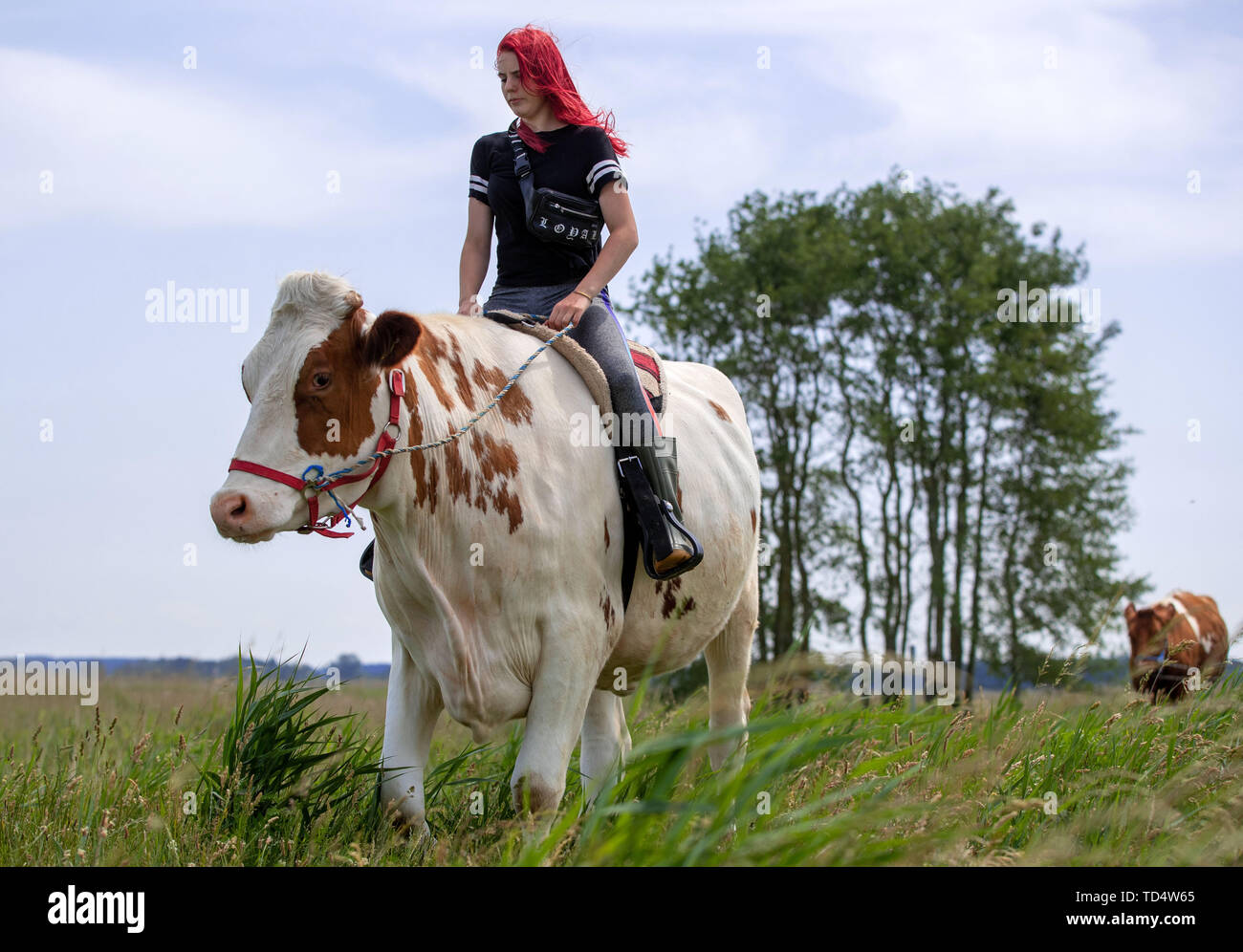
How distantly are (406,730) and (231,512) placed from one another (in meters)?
1.44

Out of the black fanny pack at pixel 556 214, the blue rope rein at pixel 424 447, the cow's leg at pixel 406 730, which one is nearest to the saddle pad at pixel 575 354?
the blue rope rein at pixel 424 447

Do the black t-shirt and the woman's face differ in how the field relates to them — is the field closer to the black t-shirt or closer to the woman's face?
the black t-shirt

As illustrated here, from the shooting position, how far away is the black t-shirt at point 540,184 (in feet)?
17.1

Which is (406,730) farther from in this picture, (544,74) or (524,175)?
(544,74)

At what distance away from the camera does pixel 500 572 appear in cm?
446

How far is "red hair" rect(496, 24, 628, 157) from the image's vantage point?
17.0 ft

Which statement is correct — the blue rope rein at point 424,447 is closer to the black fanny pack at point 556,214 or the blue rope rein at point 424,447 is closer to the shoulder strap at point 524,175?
the black fanny pack at point 556,214

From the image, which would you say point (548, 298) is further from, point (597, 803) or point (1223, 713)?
point (1223, 713)

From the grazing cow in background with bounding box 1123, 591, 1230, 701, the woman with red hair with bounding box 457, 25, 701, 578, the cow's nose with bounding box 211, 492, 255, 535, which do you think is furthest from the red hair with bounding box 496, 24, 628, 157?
the grazing cow in background with bounding box 1123, 591, 1230, 701

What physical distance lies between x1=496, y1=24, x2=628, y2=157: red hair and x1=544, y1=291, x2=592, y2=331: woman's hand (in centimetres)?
76

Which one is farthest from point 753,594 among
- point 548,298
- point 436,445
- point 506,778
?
point 436,445
